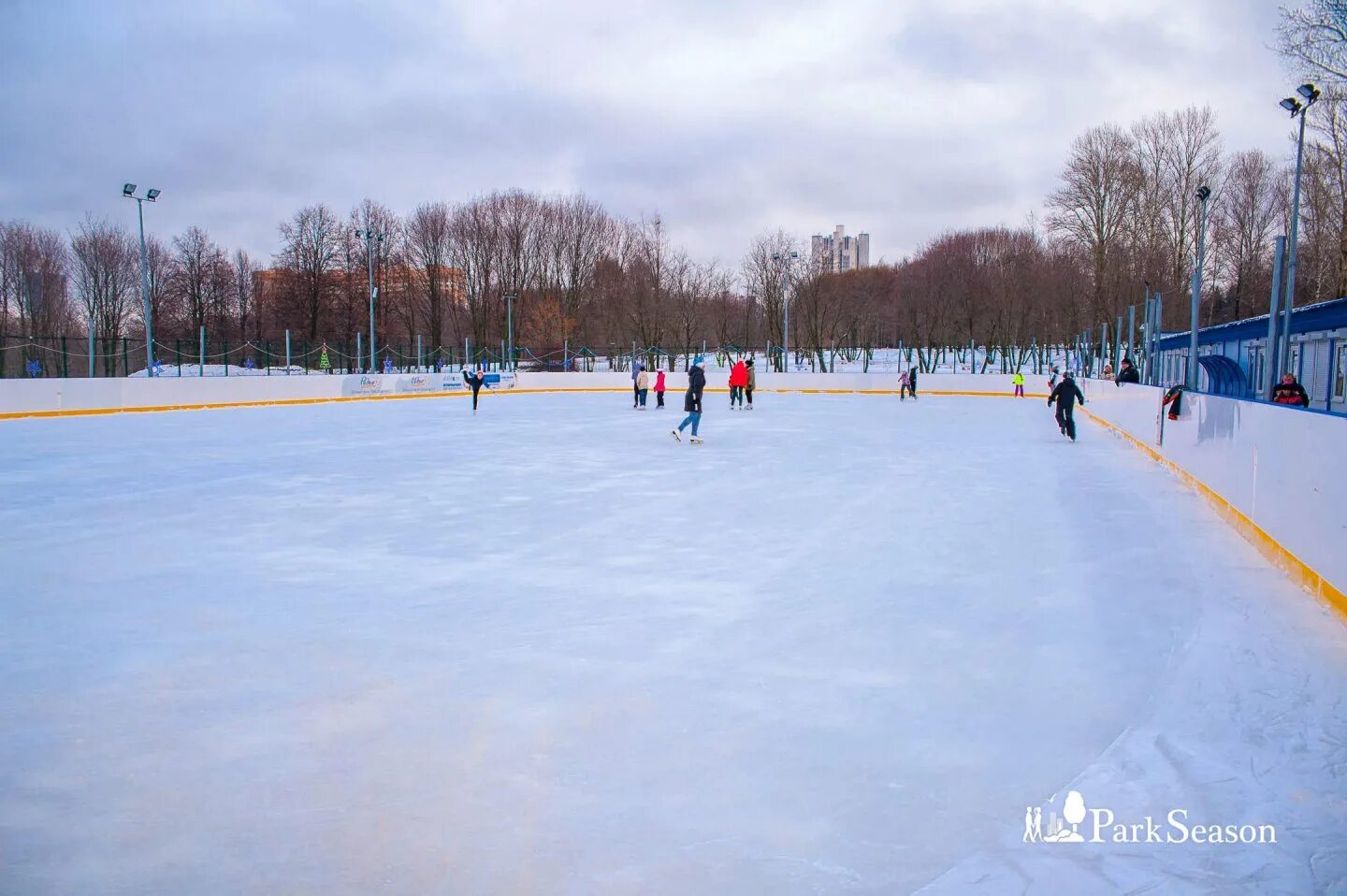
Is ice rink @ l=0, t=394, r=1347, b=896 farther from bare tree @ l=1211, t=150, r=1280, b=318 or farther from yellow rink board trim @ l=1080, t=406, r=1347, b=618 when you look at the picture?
bare tree @ l=1211, t=150, r=1280, b=318

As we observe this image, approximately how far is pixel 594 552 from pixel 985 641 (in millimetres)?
3172

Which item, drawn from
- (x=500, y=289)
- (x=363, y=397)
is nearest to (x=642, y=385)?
(x=363, y=397)

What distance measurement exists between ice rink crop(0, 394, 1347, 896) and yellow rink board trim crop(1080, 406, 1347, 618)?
14cm

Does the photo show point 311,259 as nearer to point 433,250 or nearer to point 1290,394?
point 433,250

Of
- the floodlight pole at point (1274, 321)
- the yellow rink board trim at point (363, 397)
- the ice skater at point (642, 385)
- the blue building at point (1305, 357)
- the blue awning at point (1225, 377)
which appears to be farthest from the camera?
the ice skater at point (642, 385)

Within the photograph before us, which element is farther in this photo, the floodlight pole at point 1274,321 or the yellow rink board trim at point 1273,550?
the floodlight pole at point 1274,321

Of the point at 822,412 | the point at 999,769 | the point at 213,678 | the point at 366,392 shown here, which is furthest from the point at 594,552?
the point at 366,392

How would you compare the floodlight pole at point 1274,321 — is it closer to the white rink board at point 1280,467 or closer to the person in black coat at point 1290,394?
the person in black coat at point 1290,394

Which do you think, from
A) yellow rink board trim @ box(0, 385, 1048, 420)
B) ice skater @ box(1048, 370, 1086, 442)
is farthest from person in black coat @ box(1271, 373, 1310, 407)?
yellow rink board trim @ box(0, 385, 1048, 420)

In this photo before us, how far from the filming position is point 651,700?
3949mm

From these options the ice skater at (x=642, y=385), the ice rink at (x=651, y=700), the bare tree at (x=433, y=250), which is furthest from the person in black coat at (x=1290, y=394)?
the bare tree at (x=433, y=250)

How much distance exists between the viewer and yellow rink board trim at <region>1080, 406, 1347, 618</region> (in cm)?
548

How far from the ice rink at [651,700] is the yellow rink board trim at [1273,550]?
143 millimetres

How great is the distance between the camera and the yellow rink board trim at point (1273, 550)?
548cm
